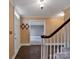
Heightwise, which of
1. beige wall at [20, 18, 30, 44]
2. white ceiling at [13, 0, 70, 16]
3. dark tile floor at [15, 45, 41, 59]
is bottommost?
dark tile floor at [15, 45, 41, 59]

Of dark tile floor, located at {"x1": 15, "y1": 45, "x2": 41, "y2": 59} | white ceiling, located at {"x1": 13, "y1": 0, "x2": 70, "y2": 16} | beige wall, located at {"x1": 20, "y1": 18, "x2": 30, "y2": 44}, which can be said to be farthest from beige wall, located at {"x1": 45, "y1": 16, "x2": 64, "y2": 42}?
dark tile floor, located at {"x1": 15, "y1": 45, "x2": 41, "y2": 59}

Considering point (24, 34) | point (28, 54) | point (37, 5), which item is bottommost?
point (28, 54)

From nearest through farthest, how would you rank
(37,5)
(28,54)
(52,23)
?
(37,5)
(28,54)
(52,23)

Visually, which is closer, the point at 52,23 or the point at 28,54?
the point at 28,54

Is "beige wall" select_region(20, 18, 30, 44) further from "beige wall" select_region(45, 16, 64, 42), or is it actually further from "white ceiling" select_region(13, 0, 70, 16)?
"white ceiling" select_region(13, 0, 70, 16)

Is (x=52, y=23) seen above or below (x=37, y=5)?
below

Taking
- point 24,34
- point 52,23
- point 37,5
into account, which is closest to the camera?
point 37,5

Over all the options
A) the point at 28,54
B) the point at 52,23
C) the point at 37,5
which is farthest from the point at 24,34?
the point at 37,5

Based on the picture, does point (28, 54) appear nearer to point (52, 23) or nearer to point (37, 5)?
point (37, 5)
